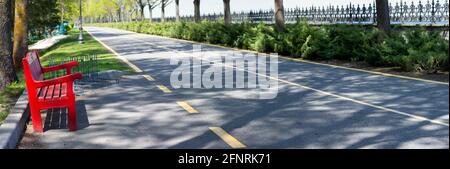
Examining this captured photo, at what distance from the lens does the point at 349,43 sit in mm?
17875

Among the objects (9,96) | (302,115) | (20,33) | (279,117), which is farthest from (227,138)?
(20,33)

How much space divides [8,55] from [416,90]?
8.75 m

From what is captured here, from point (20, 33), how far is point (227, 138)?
15.6 metres

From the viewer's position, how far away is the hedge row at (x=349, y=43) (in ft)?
45.4

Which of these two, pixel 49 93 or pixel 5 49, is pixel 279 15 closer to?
pixel 5 49

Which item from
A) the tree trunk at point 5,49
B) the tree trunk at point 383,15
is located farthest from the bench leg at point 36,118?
the tree trunk at point 383,15

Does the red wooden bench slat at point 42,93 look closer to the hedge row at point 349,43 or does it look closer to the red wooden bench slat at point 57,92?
the red wooden bench slat at point 57,92

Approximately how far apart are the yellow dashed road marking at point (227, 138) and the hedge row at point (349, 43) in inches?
302

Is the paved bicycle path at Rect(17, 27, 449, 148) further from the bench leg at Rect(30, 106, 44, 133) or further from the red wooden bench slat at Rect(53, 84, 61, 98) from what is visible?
the red wooden bench slat at Rect(53, 84, 61, 98)

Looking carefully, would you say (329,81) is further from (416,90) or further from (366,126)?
(366,126)

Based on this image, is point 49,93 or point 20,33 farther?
point 20,33

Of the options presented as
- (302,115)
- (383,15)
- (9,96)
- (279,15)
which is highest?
(279,15)

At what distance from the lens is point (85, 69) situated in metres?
15.6
